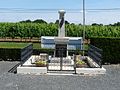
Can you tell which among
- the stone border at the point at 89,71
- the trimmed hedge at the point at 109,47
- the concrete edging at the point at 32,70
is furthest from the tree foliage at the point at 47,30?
the concrete edging at the point at 32,70

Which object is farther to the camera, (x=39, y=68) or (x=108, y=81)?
(x=39, y=68)

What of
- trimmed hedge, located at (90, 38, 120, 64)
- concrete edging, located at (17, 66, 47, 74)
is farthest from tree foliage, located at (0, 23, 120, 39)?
concrete edging, located at (17, 66, 47, 74)

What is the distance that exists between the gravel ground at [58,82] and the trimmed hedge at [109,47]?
16.9ft

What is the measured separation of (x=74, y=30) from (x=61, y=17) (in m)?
34.2

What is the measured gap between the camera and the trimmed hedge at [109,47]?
18.9 meters

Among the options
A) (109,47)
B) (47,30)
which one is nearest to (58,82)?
(109,47)

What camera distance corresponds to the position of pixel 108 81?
40.3ft

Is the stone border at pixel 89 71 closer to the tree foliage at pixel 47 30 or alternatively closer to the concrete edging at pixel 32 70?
the concrete edging at pixel 32 70

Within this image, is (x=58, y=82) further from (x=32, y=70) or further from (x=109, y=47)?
(x=109, y=47)

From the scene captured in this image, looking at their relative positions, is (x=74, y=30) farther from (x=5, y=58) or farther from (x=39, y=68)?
(x=39, y=68)

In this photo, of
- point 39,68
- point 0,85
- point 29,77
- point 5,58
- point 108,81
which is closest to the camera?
point 0,85

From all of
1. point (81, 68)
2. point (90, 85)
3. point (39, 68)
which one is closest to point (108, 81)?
point (90, 85)

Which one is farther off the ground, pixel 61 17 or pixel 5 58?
pixel 61 17

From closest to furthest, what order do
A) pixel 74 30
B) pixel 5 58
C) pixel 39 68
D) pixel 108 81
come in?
pixel 108 81 → pixel 39 68 → pixel 5 58 → pixel 74 30
